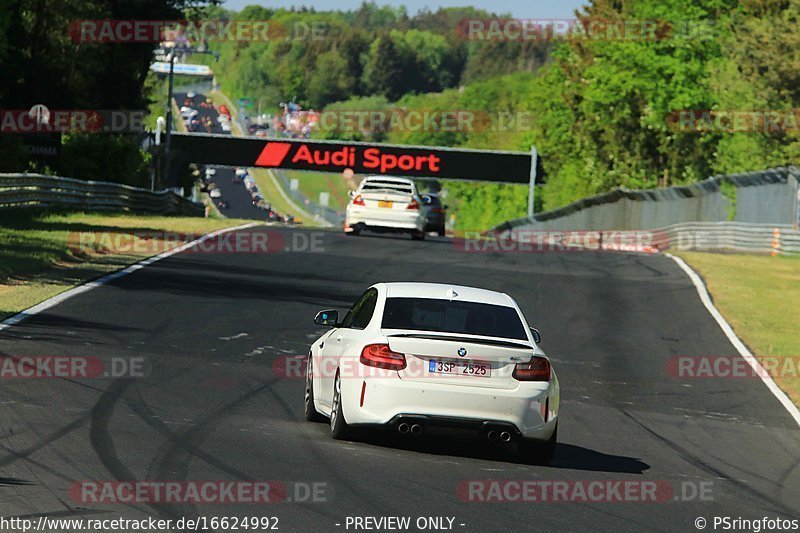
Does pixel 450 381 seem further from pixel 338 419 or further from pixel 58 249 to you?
pixel 58 249

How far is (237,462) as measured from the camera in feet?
33.0

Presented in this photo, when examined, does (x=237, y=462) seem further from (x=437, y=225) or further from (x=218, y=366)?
(x=437, y=225)

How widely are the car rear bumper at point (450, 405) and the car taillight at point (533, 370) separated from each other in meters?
0.06

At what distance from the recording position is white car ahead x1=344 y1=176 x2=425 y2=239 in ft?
119

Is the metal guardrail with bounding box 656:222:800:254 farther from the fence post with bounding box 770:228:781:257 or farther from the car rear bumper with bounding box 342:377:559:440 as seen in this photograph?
the car rear bumper with bounding box 342:377:559:440

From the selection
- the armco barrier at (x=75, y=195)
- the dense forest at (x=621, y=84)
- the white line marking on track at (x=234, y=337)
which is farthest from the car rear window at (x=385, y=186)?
the white line marking on track at (x=234, y=337)

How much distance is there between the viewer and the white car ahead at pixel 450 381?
36.0 ft

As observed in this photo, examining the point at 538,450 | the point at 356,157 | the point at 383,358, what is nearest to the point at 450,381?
the point at 383,358

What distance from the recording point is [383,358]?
36.4 feet

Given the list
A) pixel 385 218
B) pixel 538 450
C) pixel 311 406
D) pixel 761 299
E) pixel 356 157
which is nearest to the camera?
pixel 538 450

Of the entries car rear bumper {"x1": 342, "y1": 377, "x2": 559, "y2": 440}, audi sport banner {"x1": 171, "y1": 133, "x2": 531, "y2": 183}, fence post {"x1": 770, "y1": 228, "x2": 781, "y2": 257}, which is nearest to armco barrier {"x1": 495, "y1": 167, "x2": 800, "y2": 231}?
fence post {"x1": 770, "y1": 228, "x2": 781, "y2": 257}

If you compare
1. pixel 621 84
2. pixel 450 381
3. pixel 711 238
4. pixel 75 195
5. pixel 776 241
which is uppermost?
pixel 621 84

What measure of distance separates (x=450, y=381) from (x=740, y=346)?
11866 millimetres

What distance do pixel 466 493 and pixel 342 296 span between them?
14903mm
